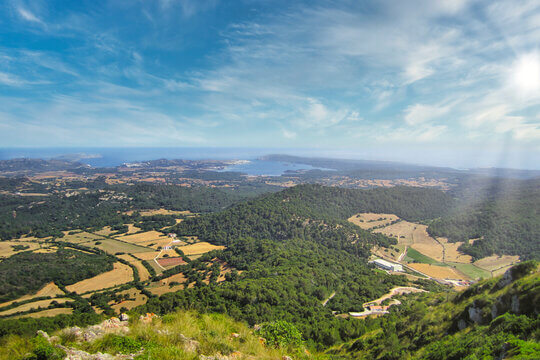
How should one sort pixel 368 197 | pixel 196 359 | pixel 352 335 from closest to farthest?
1. pixel 196 359
2. pixel 352 335
3. pixel 368 197

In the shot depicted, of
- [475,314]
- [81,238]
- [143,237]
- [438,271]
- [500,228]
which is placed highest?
[475,314]

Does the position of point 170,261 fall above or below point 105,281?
above

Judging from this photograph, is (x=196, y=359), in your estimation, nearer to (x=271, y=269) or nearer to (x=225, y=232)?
(x=271, y=269)

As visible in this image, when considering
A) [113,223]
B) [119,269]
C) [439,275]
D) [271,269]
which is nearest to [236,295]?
[271,269]

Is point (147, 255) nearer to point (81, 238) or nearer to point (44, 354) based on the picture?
point (81, 238)

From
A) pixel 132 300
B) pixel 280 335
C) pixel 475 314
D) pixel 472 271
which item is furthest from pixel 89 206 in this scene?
pixel 472 271

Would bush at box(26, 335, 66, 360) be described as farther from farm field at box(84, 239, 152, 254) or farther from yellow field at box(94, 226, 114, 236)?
yellow field at box(94, 226, 114, 236)

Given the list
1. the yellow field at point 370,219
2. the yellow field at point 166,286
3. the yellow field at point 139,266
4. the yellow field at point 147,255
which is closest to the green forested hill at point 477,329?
the yellow field at point 166,286
